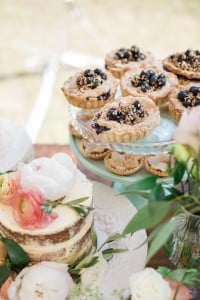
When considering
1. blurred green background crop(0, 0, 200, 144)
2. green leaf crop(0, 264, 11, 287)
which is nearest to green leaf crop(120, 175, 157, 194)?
green leaf crop(0, 264, 11, 287)

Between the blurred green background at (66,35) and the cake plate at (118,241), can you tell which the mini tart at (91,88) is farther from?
the blurred green background at (66,35)

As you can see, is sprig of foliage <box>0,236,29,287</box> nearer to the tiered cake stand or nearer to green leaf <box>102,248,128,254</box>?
green leaf <box>102,248,128,254</box>

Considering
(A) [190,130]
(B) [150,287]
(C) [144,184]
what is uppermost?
(A) [190,130]

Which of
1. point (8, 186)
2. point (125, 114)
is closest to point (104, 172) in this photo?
point (125, 114)

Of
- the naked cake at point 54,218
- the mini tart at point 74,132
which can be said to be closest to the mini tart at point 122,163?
the mini tart at point 74,132

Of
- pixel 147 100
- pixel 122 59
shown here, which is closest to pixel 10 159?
pixel 147 100

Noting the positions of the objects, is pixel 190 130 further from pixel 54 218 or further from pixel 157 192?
pixel 54 218
